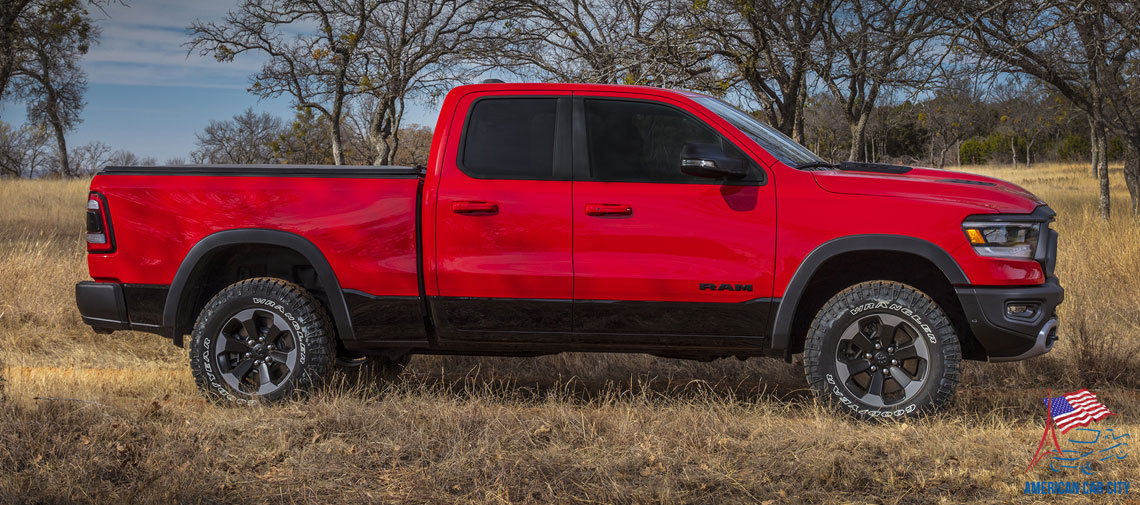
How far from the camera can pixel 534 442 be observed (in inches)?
179

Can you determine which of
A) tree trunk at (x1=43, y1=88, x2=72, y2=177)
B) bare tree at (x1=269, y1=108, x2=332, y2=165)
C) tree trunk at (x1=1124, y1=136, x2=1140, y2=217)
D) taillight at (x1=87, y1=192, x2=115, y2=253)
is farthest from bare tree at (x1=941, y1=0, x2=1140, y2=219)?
tree trunk at (x1=43, y1=88, x2=72, y2=177)

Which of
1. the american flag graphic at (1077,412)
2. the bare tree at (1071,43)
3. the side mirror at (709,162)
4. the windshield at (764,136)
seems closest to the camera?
the side mirror at (709,162)

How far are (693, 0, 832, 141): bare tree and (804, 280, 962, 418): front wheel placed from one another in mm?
7420

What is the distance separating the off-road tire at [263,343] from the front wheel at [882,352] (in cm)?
278

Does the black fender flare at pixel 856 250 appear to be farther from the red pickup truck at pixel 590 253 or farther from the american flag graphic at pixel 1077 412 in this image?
the american flag graphic at pixel 1077 412

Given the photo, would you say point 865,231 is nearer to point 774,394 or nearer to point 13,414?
point 774,394

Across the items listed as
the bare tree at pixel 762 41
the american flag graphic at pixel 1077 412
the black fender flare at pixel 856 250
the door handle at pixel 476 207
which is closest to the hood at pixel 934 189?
the black fender flare at pixel 856 250

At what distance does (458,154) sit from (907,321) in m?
2.60

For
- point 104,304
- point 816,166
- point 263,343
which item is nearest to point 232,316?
point 263,343

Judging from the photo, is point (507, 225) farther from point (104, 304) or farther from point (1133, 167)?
point (1133, 167)

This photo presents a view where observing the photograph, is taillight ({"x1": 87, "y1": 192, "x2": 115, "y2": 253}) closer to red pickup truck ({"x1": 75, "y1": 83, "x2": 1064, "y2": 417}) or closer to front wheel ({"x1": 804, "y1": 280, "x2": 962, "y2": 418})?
red pickup truck ({"x1": 75, "y1": 83, "x2": 1064, "y2": 417})

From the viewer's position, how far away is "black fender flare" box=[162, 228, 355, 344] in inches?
207

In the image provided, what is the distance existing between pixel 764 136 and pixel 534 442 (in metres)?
2.19

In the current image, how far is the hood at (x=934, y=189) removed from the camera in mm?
4754
